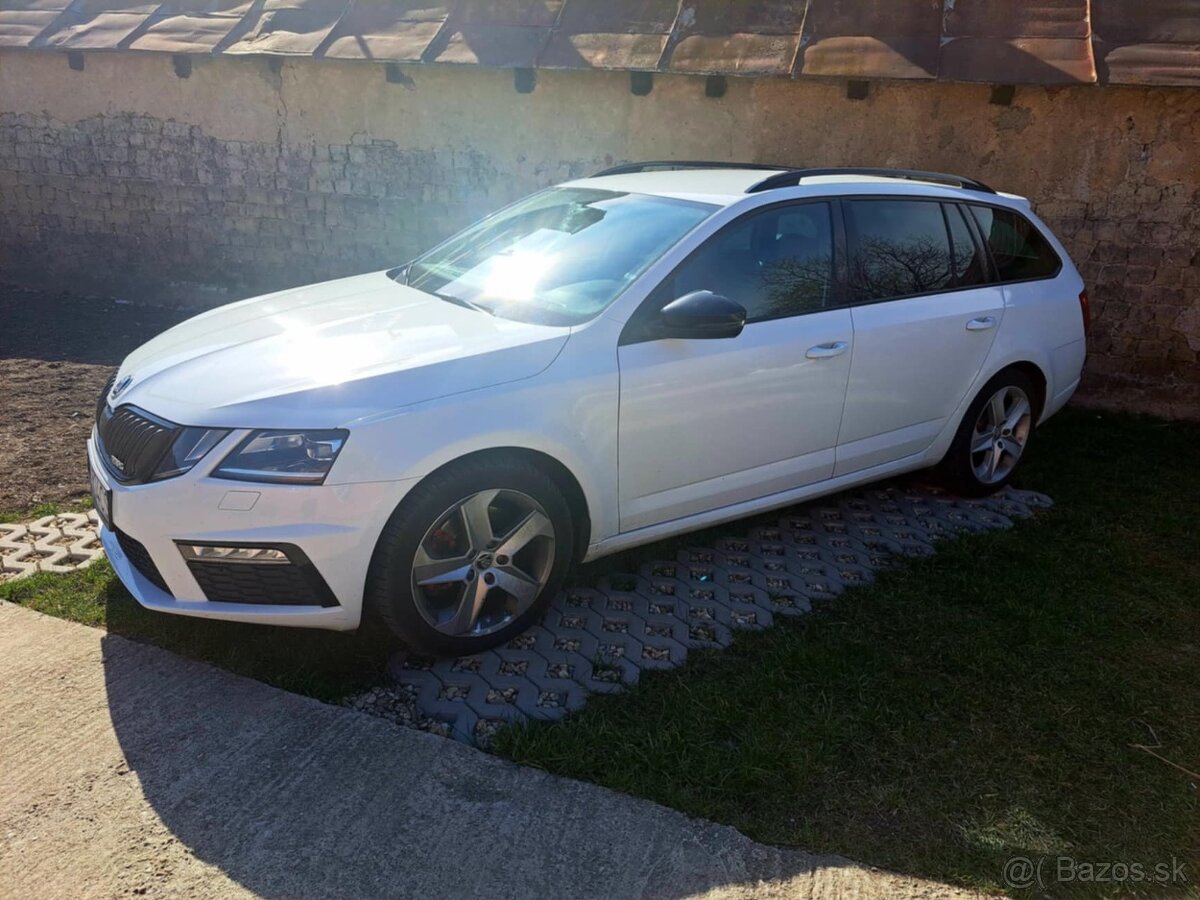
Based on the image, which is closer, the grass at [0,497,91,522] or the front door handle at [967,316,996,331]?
the grass at [0,497,91,522]

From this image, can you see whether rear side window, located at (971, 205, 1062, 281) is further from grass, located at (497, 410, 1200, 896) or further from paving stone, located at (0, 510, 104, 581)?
paving stone, located at (0, 510, 104, 581)

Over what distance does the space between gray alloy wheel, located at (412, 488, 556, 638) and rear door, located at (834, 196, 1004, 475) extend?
1.68 meters

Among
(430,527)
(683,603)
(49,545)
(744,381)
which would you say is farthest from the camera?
(49,545)

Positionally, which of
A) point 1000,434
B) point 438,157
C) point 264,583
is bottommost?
point 1000,434

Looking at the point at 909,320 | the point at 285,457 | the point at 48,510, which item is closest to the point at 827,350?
the point at 909,320

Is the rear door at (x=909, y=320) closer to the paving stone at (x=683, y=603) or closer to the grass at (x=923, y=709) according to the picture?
the paving stone at (x=683, y=603)

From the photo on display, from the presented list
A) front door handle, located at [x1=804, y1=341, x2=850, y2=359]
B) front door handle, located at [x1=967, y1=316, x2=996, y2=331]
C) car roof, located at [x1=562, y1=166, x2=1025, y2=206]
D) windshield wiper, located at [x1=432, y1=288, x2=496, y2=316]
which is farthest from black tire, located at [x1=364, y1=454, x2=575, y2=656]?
front door handle, located at [x1=967, y1=316, x2=996, y2=331]

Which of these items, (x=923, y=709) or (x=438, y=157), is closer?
(x=923, y=709)

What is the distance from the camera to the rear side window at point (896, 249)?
4406mm

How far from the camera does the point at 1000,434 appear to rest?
5.25 m

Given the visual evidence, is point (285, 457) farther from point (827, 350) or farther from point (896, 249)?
point (896, 249)

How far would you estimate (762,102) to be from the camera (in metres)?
7.45

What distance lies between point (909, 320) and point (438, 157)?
5.35 m

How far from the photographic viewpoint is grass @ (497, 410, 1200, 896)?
109 inches
